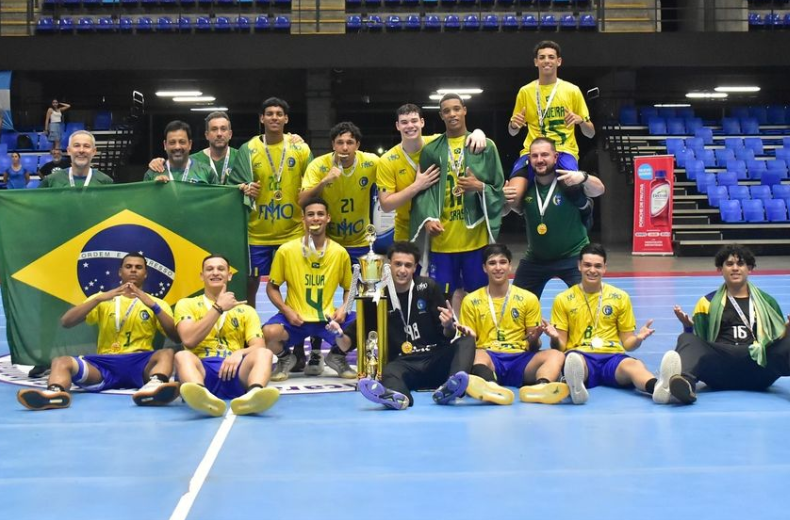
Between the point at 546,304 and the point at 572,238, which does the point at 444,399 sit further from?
the point at 546,304

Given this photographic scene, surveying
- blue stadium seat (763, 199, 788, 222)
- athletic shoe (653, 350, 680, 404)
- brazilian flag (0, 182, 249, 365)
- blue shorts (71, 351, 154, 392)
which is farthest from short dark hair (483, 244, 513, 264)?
blue stadium seat (763, 199, 788, 222)

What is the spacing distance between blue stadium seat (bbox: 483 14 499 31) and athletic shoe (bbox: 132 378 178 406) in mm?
19392

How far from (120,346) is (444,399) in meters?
2.59

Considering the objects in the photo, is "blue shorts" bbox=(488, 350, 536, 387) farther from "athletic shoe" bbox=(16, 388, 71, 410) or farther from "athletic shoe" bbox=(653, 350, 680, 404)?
"athletic shoe" bbox=(16, 388, 71, 410)

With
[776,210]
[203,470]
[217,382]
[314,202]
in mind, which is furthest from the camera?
[776,210]

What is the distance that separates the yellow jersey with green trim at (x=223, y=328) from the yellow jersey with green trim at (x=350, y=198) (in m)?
1.47

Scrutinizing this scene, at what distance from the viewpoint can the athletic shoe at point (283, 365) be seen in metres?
7.60

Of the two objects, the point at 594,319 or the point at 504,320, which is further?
the point at 504,320

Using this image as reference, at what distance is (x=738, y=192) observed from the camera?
22922 mm

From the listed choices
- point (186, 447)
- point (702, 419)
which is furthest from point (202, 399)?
point (702, 419)

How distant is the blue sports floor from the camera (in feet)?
13.9

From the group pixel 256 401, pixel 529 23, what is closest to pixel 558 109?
pixel 256 401

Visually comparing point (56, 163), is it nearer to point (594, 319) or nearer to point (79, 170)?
point (79, 170)

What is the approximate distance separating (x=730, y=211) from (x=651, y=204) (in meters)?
2.61
